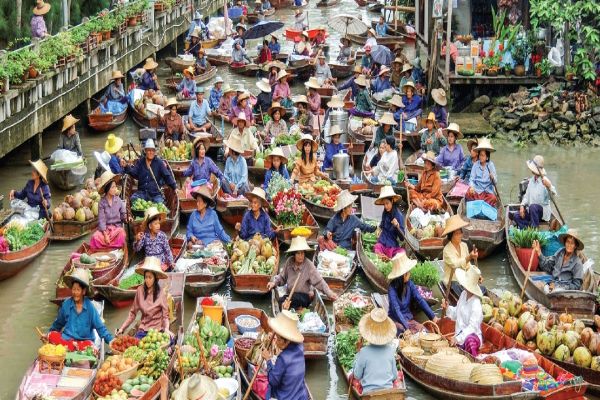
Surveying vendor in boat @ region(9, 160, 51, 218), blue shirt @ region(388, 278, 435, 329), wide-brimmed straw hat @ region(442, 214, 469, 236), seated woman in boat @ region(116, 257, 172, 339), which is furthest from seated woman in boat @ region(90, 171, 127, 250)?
wide-brimmed straw hat @ region(442, 214, 469, 236)

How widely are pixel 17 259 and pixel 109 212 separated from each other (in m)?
1.31

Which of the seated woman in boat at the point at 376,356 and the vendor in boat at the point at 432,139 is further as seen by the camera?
the vendor in boat at the point at 432,139

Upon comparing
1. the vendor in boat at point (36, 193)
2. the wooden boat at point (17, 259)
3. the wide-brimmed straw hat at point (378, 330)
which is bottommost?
the wooden boat at point (17, 259)

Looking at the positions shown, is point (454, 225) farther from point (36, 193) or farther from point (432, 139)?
point (36, 193)

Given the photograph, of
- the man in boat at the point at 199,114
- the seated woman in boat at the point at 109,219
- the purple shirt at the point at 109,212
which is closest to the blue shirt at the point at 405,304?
the seated woman in boat at the point at 109,219

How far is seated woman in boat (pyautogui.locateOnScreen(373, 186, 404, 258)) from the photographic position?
42.1 feet

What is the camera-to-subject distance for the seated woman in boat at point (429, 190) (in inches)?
558

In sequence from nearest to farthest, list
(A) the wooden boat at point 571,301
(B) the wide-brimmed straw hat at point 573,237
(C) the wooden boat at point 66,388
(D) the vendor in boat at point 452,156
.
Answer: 1. (C) the wooden boat at point 66,388
2. (A) the wooden boat at point 571,301
3. (B) the wide-brimmed straw hat at point 573,237
4. (D) the vendor in boat at point 452,156

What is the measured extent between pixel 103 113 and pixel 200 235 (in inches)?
292

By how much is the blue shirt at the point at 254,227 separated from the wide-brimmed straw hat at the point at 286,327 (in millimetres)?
4475

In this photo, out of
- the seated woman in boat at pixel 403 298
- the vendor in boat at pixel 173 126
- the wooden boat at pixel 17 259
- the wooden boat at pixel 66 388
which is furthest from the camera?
the vendor in boat at pixel 173 126

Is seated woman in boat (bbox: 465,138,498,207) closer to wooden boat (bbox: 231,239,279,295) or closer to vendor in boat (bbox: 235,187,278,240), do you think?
vendor in boat (bbox: 235,187,278,240)

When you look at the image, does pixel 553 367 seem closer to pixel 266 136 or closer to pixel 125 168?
pixel 125 168

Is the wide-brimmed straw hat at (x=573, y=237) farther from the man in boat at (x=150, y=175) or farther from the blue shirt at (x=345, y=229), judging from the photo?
the man in boat at (x=150, y=175)
